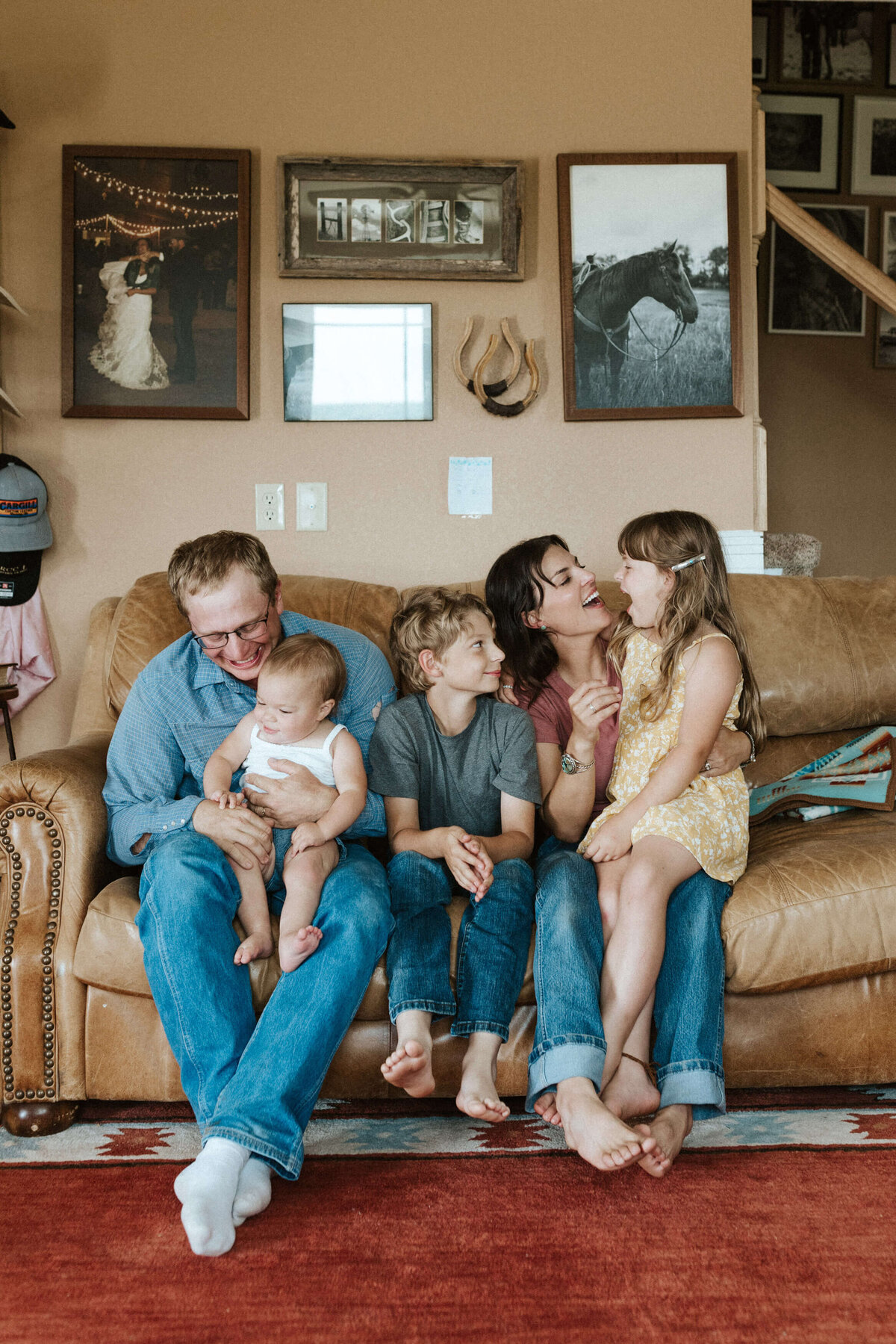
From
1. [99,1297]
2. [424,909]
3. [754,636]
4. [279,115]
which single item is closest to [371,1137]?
[424,909]

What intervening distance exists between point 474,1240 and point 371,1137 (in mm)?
376

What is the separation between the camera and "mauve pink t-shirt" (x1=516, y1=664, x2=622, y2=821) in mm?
2031

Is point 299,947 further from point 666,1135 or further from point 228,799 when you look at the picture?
point 666,1135

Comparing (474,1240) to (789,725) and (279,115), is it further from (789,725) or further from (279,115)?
(279,115)

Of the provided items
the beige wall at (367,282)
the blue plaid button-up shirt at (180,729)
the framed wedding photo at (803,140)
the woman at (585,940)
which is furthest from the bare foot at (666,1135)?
the framed wedding photo at (803,140)

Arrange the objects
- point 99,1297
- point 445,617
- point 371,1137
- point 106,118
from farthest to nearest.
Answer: point 106,118 < point 445,617 < point 371,1137 < point 99,1297

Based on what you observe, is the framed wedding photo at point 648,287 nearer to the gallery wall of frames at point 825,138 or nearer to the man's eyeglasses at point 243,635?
the man's eyeglasses at point 243,635

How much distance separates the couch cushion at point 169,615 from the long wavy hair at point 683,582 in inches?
28.0

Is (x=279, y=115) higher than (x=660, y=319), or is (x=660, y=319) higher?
(x=279, y=115)

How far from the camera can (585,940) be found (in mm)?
1604

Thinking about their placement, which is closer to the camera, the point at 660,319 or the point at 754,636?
the point at 754,636

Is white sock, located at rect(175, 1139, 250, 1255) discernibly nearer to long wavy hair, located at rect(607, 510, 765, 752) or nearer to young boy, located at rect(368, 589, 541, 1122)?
young boy, located at rect(368, 589, 541, 1122)

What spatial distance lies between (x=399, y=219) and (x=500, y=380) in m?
0.54

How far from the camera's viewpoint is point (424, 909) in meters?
1.71
